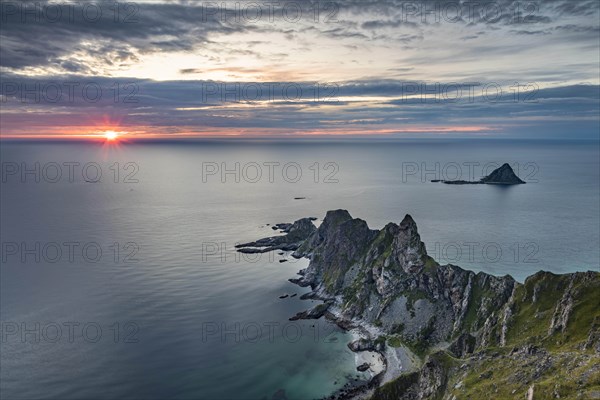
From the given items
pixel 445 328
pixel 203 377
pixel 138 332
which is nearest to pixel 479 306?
pixel 445 328

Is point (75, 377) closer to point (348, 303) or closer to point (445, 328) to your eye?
point (348, 303)

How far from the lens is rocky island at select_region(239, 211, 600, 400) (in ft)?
206

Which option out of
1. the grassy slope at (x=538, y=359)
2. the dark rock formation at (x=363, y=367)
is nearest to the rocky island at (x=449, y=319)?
the grassy slope at (x=538, y=359)

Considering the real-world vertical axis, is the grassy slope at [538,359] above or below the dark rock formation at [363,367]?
above

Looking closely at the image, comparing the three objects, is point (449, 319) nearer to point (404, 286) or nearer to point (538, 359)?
point (404, 286)

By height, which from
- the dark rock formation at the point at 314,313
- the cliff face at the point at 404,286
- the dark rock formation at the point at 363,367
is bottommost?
the dark rock formation at the point at 363,367

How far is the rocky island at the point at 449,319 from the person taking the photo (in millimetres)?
62906

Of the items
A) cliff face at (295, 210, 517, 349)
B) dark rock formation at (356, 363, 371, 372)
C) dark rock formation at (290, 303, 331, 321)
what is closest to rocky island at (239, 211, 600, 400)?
cliff face at (295, 210, 517, 349)

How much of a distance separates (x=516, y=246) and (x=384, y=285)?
101477mm

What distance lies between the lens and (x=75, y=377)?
296 ft

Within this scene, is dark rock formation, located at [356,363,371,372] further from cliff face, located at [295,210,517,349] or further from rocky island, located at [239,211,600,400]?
cliff face, located at [295,210,517,349]

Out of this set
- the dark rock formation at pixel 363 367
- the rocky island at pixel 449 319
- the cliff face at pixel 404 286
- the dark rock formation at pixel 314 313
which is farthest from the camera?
the dark rock formation at pixel 314 313

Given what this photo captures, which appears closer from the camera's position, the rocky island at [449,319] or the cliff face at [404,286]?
the rocky island at [449,319]

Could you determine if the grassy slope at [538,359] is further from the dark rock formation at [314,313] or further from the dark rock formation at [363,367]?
the dark rock formation at [314,313]
